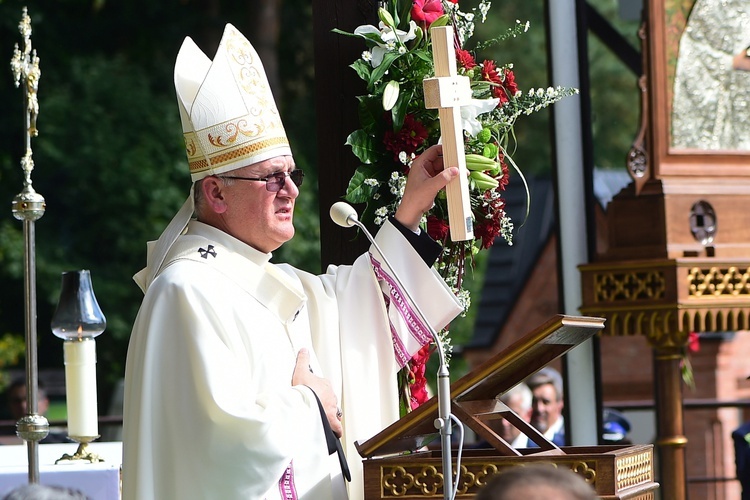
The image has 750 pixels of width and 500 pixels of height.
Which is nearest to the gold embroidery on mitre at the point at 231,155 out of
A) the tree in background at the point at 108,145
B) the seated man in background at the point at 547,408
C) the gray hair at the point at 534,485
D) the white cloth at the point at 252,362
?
the white cloth at the point at 252,362

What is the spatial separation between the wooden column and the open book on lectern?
7.35ft

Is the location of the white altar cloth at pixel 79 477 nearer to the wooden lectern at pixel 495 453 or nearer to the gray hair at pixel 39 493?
the wooden lectern at pixel 495 453

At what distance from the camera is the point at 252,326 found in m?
3.86

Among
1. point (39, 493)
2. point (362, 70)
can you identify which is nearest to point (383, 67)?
point (362, 70)

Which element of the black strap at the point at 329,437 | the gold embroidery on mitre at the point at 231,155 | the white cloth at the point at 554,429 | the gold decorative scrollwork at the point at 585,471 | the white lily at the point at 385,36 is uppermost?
the white lily at the point at 385,36

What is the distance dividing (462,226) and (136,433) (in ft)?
3.19

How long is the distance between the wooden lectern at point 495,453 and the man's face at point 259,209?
2.31ft

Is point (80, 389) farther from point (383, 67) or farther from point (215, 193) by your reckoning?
point (383, 67)

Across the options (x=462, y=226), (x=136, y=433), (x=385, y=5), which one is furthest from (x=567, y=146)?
(x=136, y=433)

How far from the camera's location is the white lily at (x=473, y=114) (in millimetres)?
4059

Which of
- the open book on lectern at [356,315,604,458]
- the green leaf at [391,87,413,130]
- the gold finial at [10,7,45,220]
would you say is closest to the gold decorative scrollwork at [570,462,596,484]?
the open book on lectern at [356,315,604,458]

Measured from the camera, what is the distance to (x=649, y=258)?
19.7 ft

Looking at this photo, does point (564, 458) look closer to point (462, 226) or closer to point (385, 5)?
point (462, 226)

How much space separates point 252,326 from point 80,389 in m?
0.88
